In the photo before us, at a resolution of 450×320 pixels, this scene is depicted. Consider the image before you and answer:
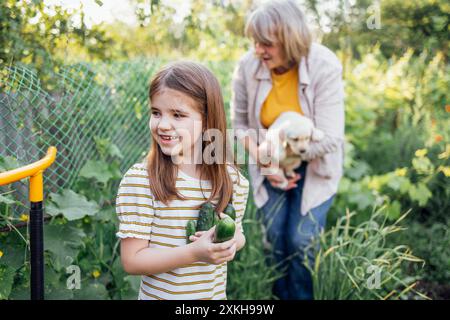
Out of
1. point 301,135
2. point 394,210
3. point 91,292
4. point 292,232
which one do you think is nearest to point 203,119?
point 301,135

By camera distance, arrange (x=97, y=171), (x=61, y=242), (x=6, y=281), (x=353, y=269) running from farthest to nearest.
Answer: (x=353, y=269), (x=97, y=171), (x=61, y=242), (x=6, y=281)

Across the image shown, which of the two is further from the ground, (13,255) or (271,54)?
(271,54)

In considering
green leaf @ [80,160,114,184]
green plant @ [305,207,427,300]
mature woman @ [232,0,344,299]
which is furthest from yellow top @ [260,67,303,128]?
green leaf @ [80,160,114,184]

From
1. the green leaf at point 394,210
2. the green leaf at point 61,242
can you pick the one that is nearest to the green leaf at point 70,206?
the green leaf at point 61,242

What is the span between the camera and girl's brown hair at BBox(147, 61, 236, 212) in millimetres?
1925

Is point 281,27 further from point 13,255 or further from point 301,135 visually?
point 13,255

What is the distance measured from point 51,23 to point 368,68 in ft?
14.3

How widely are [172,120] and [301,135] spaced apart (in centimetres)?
135

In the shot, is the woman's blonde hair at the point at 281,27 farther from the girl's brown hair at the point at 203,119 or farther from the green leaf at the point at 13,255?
the green leaf at the point at 13,255

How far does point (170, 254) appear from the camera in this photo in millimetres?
1865

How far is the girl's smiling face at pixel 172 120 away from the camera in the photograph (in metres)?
1.91

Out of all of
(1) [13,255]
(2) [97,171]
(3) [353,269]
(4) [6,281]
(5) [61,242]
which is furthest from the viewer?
(3) [353,269]

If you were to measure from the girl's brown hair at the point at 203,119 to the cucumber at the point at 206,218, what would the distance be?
8cm
